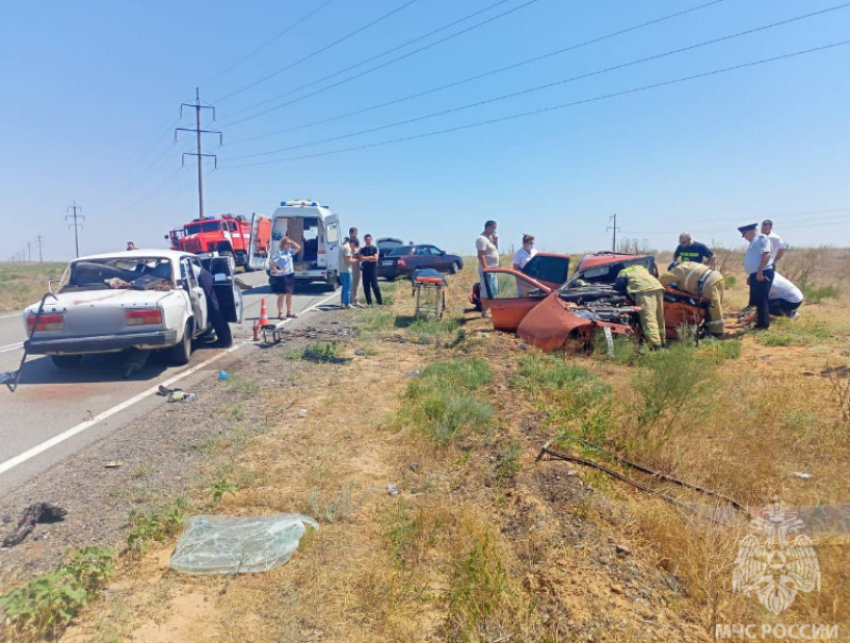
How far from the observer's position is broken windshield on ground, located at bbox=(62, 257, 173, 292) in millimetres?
7699

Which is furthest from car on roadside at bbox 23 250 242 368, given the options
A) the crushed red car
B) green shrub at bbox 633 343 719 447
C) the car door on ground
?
green shrub at bbox 633 343 719 447

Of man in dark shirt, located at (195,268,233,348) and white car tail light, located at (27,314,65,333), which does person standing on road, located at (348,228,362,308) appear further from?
white car tail light, located at (27,314,65,333)

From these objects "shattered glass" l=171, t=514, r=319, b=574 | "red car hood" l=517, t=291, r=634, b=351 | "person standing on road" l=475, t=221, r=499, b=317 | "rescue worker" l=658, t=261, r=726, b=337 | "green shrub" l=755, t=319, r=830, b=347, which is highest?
"person standing on road" l=475, t=221, r=499, b=317

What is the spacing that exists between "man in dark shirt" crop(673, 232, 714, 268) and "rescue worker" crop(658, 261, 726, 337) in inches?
67.9

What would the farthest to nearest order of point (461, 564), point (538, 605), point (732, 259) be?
point (732, 259)
point (461, 564)
point (538, 605)

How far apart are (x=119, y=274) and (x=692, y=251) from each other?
10.4m

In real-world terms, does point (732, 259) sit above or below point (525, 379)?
above

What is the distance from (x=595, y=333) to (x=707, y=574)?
5.31 meters

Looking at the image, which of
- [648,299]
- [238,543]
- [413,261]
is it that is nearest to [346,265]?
[648,299]

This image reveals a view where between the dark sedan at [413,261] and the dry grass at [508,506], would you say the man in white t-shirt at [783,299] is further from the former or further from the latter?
the dark sedan at [413,261]

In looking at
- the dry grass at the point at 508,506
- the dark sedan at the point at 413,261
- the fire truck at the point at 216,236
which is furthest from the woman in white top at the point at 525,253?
the fire truck at the point at 216,236

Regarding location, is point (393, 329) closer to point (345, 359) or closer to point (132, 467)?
point (345, 359)

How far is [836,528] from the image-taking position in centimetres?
329

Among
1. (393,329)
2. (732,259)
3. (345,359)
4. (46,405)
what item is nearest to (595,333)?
(345,359)
